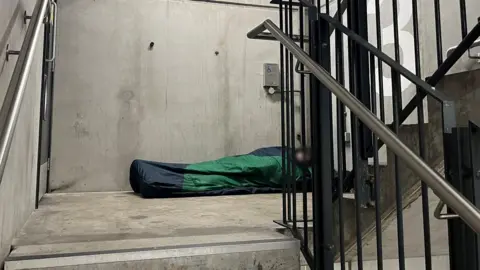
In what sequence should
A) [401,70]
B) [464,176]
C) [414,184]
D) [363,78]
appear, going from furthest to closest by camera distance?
[363,78]
[414,184]
[401,70]
[464,176]

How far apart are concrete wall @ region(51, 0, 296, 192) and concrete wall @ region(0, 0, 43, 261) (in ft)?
4.63

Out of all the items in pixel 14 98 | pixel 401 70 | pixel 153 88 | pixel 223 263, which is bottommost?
pixel 223 263

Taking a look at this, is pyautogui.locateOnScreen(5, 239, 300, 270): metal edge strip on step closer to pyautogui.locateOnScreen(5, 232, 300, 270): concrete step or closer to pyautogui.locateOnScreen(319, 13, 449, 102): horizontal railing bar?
pyautogui.locateOnScreen(5, 232, 300, 270): concrete step

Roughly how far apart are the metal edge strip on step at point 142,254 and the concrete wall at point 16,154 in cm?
10

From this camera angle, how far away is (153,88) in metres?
3.92

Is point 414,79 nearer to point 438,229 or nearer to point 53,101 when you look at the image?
point 438,229

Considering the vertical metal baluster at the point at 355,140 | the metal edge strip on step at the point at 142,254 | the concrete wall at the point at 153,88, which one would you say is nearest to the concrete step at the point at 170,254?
the metal edge strip on step at the point at 142,254

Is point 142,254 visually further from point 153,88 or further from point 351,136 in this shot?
point 153,88

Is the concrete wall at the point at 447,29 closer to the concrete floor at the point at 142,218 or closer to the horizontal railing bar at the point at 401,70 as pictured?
the horizontal railing bar at the point at 401,70

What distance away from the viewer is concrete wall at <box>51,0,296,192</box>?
368 centimetres

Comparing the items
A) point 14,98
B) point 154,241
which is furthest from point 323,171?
point 14,98

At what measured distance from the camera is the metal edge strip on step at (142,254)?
124cm

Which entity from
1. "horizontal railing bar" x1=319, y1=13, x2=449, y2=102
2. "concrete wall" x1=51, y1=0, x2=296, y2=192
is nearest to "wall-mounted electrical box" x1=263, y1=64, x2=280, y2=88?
"concrete wall" x1=51, y1=0, x2=296, y2=192

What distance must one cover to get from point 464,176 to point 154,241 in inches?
43.2
